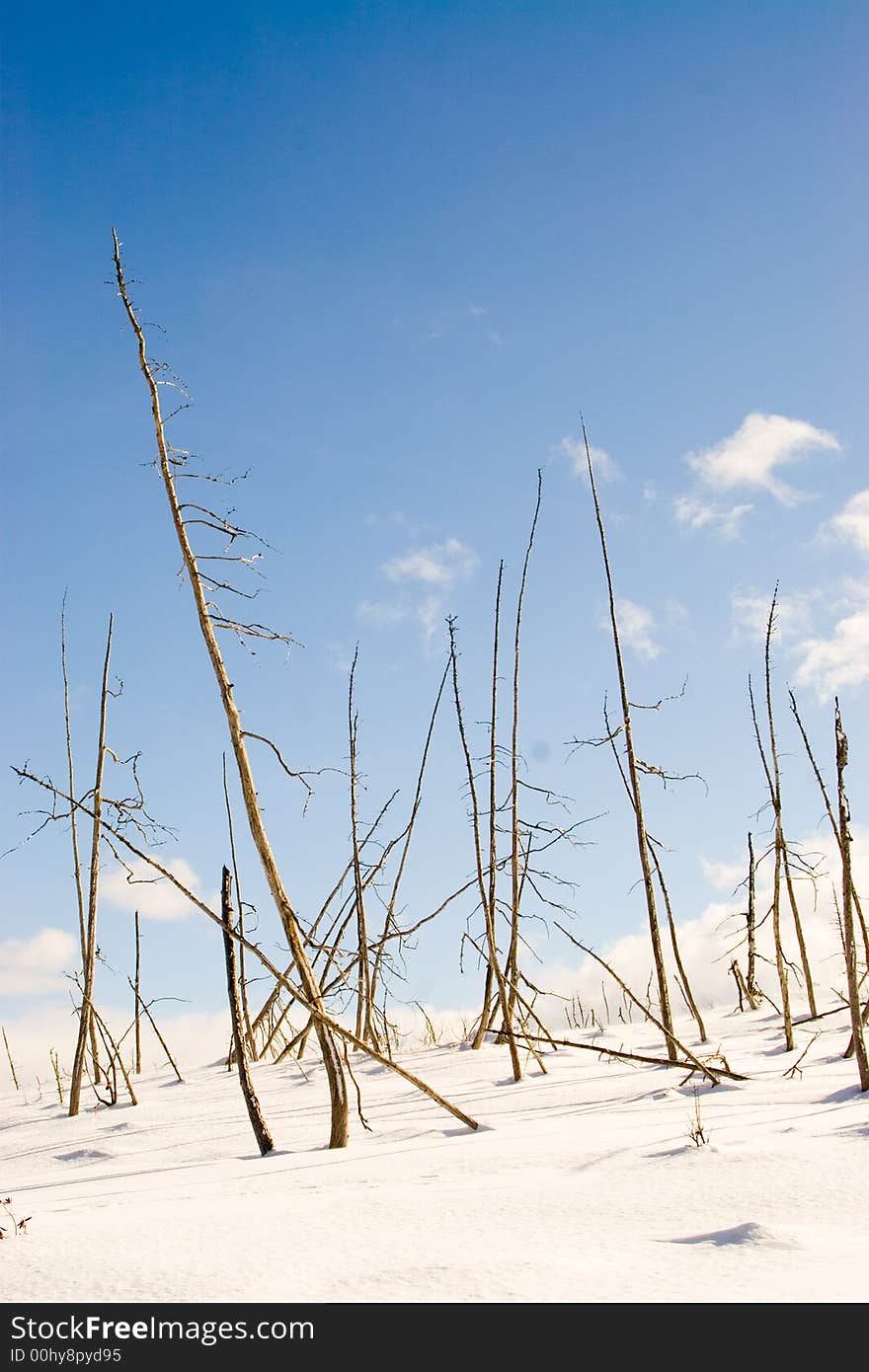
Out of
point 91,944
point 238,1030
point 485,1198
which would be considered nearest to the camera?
point 485,1198

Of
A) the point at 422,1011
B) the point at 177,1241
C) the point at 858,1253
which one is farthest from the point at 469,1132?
the point at 422,1011

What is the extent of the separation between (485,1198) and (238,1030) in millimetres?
1986

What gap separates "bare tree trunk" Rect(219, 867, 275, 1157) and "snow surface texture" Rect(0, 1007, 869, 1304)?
0.16m

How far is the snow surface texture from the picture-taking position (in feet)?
7.20

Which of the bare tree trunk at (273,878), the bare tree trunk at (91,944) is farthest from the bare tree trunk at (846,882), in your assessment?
the bare tree trunk at (91,944)

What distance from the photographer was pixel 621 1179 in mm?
3426

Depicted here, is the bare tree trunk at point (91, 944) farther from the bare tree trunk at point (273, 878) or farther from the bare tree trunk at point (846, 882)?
the bare tree trunk at point (846, 882)

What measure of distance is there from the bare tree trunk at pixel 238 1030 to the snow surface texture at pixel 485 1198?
0.16m

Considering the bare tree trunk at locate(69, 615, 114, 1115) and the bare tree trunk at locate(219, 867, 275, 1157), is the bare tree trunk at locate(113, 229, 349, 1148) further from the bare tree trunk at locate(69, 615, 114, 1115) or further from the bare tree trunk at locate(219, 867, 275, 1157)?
the bare tree trunk at locate(69, 615, 114, 1115)

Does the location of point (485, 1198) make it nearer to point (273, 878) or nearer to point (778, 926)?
point (273, 878)

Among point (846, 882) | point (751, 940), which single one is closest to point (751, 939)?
point (751, 940)

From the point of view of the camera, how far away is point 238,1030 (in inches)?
190
